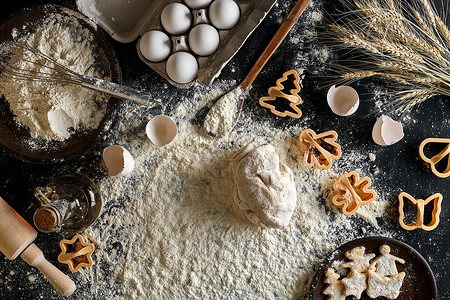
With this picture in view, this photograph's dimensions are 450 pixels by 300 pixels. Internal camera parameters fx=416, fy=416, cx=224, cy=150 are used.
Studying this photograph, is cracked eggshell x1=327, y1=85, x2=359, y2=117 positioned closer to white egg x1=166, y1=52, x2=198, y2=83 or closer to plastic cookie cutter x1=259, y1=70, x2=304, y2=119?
plastic cookie cutter x1=259, y1=70, x2=304, y2=119

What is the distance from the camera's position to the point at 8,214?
1308 mm

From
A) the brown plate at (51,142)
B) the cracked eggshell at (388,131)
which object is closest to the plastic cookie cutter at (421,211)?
the cracked eggshell at (388,131)

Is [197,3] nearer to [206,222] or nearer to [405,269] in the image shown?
[206,222]

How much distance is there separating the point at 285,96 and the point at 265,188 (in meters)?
0.32

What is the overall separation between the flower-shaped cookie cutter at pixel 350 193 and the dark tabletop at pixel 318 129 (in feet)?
0.28

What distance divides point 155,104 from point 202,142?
0.69 feet

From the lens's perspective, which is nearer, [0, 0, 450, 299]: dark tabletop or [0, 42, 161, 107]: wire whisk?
[0, 42, 161, 107]: wire whisk

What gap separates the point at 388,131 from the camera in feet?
4.64

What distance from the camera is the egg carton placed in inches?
52.1

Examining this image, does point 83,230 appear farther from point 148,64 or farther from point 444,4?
point 444,4

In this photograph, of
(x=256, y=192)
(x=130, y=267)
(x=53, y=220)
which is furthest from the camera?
(x=130, y=267)

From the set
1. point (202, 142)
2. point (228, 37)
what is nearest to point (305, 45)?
point (228, 37)

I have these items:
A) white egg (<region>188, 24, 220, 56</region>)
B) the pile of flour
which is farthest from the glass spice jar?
white egg (<region>188, 24, 220, 56</region>)

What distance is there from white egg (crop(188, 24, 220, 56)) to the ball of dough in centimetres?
35
